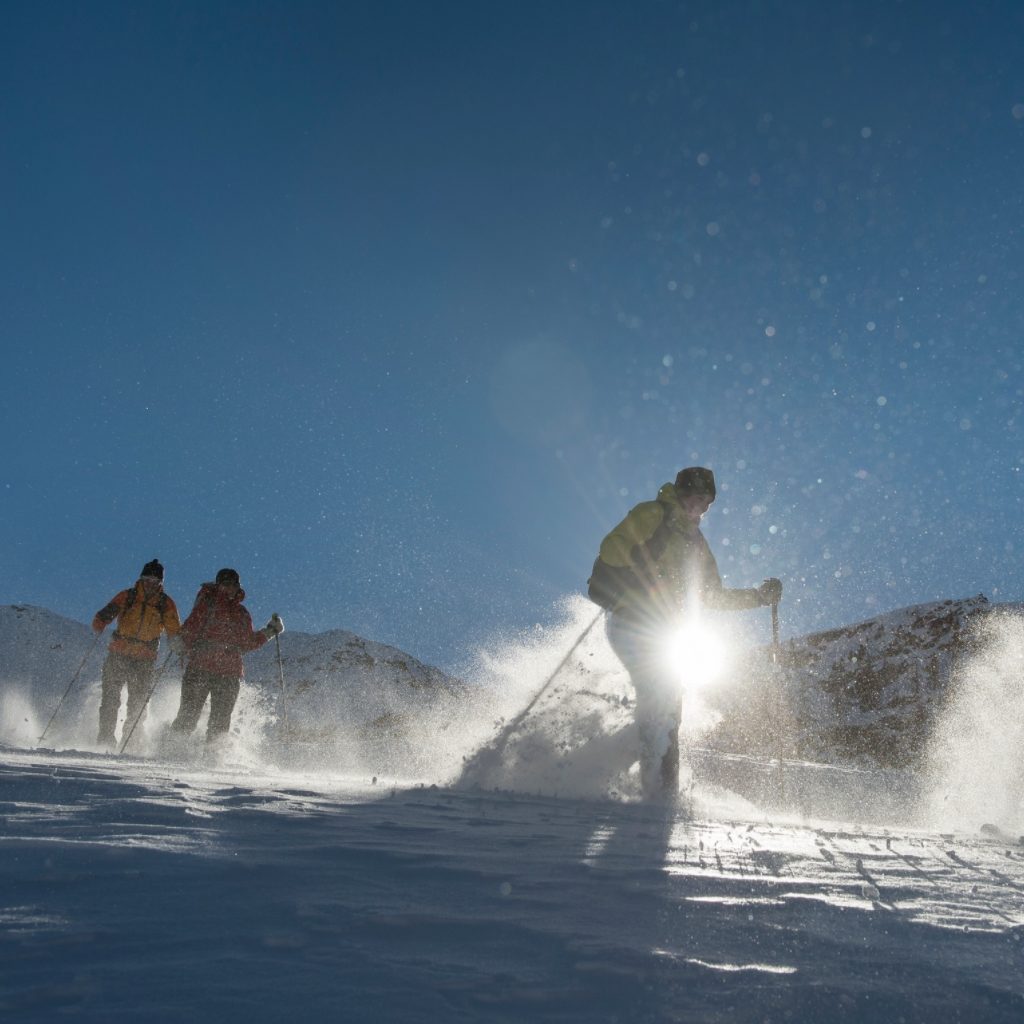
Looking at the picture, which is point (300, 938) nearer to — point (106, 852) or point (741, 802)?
point (106, 852)

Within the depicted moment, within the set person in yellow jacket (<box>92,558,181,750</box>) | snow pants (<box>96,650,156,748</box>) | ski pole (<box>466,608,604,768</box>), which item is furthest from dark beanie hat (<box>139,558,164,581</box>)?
ski pole (<box>466,608,604,768</box>)

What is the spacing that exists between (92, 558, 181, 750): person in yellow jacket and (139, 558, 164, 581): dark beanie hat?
11 centimetres

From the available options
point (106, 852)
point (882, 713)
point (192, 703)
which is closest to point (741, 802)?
Result: point (106, 852)

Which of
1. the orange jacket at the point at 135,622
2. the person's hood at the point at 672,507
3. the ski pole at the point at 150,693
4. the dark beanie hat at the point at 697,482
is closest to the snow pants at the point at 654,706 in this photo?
the person's hood at the point at 672,507

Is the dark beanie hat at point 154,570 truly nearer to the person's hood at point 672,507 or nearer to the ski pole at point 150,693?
the ski pole at point 150,693

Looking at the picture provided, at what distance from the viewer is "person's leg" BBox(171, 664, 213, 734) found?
902cm

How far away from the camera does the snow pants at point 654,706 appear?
5688 mm

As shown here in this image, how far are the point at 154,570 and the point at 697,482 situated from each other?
770 centimetres

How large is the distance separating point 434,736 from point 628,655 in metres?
3.23

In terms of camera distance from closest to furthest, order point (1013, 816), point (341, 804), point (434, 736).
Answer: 1. point (341, 804)
2. point (1013, 816)
3. point (434, 736)

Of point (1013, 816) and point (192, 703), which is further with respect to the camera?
point (192, 703)

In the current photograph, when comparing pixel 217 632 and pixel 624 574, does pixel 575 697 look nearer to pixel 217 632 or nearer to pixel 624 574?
pixel 624 574

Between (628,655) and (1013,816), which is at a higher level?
(628,655)

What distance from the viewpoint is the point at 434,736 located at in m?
8.35
